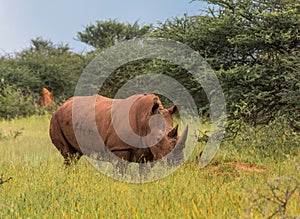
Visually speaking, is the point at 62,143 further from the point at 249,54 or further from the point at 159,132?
the point at 249,54

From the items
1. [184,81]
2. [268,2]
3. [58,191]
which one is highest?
[268,2]

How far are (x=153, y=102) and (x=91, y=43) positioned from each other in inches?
1310

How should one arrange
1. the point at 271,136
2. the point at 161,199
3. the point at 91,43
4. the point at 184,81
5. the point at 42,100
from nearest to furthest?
1. the point at 161,199
2. the point at 271,136
3. the point at 184,81
4. the point at 42,100
5. the point at 91,43

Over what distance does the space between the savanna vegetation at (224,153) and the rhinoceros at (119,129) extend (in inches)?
15.1

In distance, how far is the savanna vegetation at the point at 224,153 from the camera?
429 centimetres

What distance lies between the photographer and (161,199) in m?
4.67

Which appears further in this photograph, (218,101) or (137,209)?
(218,101)

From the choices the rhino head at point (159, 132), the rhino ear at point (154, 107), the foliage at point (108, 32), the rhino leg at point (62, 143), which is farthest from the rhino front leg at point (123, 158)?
the foliage at point (108, 32)

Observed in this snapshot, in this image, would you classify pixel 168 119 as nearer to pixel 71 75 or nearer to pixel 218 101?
pixel 218 101

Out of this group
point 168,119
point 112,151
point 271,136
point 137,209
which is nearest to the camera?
point 137,209

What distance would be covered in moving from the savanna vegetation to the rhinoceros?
383 mm

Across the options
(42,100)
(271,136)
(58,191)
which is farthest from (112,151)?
(42,100)

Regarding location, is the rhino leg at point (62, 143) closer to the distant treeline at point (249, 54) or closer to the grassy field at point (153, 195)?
the grassy field at point (153, 195)

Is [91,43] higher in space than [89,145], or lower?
higher
